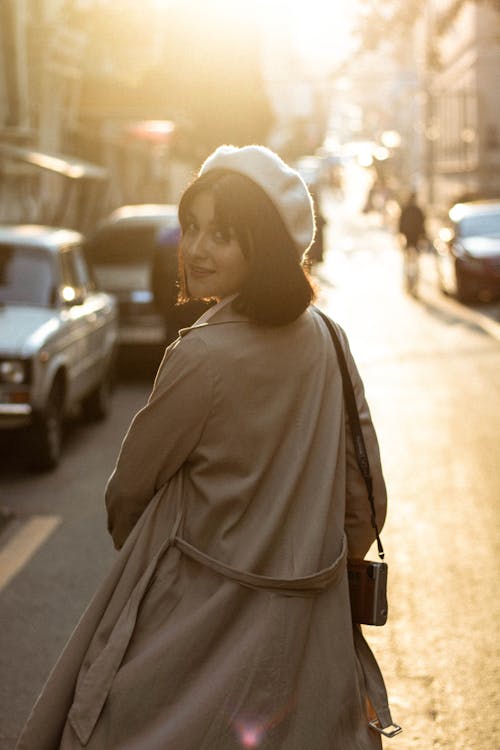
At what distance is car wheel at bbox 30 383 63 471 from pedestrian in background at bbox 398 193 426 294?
608 inches

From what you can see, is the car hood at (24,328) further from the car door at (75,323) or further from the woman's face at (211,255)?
the woman's face at (211,255)

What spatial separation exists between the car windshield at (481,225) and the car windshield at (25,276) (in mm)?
13888

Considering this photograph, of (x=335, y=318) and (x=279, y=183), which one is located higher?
(x=279, y=183)

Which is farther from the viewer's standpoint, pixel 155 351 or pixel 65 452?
pixel 155 351

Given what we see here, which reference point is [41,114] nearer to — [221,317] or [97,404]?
[97,404]

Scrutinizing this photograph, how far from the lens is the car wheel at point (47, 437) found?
30.8 feet

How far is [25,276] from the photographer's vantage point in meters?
10.7

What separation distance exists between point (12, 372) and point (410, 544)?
328 centimetres

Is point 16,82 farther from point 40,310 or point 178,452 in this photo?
point 178,452

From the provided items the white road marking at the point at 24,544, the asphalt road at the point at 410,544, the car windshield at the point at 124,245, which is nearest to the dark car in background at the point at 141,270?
the car windshield at the point at 124,245

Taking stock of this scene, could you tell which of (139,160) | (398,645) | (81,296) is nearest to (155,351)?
(81,296)

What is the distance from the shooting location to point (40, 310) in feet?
33.8

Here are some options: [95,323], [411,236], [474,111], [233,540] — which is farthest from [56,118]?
[233,540]

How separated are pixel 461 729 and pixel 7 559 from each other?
3251mm
